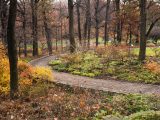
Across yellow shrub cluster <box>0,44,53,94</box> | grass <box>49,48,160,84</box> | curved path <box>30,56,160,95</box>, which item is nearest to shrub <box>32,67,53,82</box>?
yellow shrub cluster <box>0,44,53,94</box>

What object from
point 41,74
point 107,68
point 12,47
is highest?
point 12,47

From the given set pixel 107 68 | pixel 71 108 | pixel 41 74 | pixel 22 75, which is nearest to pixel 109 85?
pixel 41 74

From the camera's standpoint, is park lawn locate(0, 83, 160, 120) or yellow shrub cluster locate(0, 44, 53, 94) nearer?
park lawn locate(0, 83, 160, 120)

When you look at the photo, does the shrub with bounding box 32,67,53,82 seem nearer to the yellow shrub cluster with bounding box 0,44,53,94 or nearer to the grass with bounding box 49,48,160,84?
the yellow shrub cluster with bounding box 0,44,53,94

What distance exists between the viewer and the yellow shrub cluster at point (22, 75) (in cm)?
1552

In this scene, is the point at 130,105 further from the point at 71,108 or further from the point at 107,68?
the point at 107,68

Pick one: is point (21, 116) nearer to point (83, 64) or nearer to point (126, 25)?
point (83, 64)

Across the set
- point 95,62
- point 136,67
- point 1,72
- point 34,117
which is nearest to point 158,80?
point 136,67

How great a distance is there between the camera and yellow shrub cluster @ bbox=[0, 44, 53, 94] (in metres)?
15.5

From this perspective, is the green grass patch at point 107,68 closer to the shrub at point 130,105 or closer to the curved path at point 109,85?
the curved path at point 109,85

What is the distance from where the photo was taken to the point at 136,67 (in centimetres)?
2184

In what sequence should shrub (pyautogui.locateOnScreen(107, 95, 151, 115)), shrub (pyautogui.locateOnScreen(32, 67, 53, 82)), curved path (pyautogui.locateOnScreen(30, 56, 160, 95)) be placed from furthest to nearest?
1. shrub (pyautogui.locateOnScreen(32, 67, 53, 82))
2. curved path (pyautogui.locateOnScreen(30, 56, 160, 95))
3. shrub (pyautogui.locateOnScreen(107, 95, 151, 115))

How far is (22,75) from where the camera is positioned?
55.6 ft

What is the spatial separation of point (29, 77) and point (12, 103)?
5.04 meters
